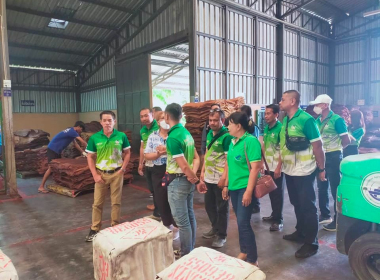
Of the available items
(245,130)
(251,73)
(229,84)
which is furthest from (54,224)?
(251,73)

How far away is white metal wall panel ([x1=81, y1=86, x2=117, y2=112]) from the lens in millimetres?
14391

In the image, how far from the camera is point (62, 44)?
13523 millimetres

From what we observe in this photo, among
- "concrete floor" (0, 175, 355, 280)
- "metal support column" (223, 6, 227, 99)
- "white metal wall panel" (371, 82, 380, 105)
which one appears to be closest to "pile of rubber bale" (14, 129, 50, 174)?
"concrete floor" (0, 175, 355, 280)

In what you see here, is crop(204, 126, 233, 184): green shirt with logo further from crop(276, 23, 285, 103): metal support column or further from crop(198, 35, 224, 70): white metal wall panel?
Result: crop(276, 23, 285, 103): metal support column

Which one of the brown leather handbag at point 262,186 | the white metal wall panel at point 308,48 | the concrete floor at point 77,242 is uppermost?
the white metal wall panel at point 308,48

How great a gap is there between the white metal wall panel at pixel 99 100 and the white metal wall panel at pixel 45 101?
2.63 feet

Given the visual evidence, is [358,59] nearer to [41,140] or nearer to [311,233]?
[311,233]

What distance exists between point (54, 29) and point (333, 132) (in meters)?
11.8

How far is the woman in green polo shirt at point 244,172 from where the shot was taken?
9.18 feet

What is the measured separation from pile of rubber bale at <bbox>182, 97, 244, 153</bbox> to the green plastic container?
4.33 meters

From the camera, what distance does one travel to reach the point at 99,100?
15438 mm

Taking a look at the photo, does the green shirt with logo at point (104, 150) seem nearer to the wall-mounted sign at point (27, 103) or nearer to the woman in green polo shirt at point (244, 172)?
the woman in green polo shirt at point (244, 172)

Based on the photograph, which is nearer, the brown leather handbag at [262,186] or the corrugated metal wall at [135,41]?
the brown leather handbag at [262,186]

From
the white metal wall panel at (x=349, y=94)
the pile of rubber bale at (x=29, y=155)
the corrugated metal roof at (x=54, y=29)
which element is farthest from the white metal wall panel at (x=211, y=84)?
the white metal wall panel at (x=349, y=94)
